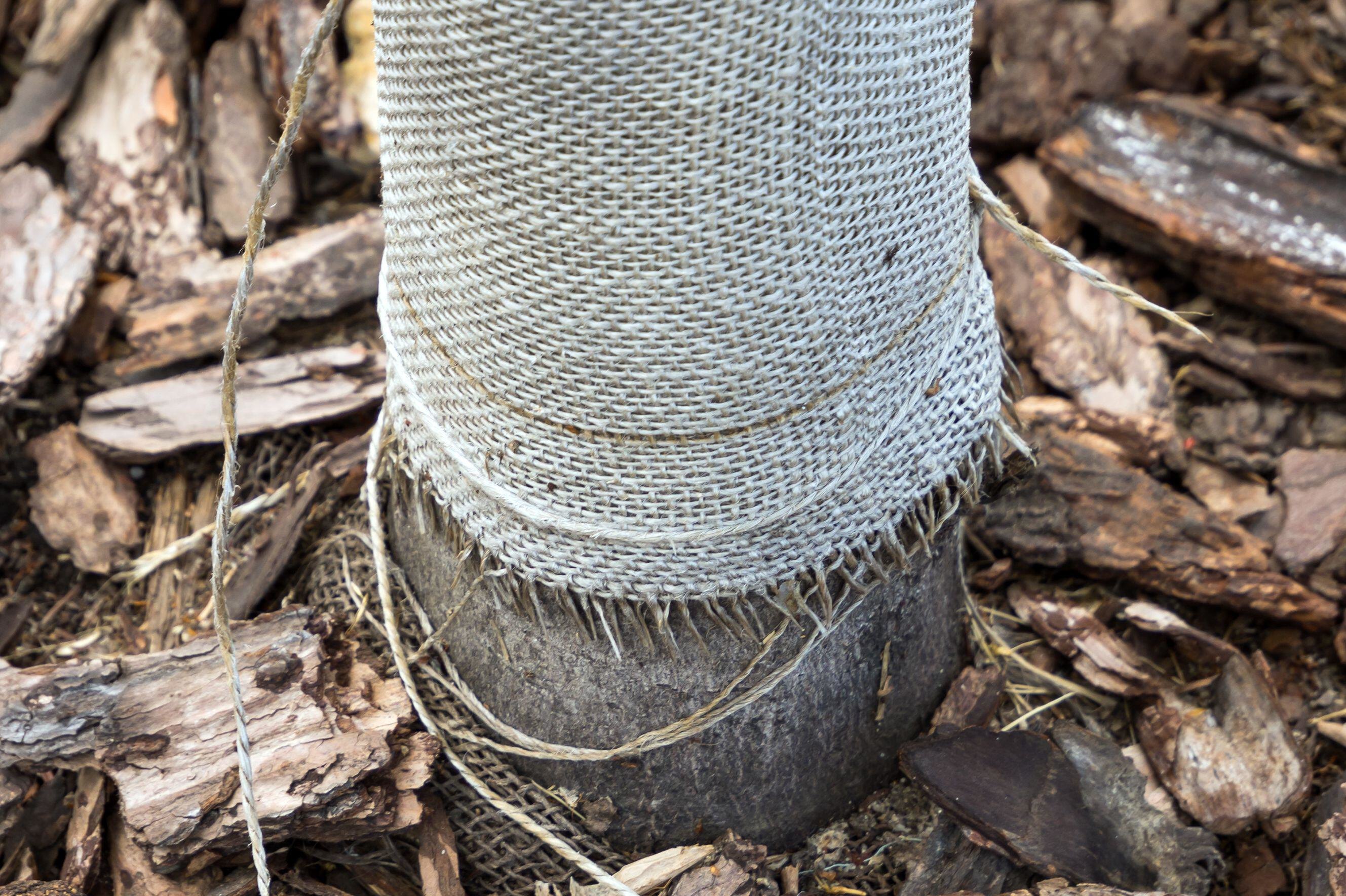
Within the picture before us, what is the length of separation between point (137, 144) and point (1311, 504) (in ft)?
7.08

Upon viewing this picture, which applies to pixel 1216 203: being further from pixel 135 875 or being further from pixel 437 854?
pixel 135 875

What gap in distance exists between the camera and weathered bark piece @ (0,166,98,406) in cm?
168

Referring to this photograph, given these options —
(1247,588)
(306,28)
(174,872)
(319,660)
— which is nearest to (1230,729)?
(1247,588)

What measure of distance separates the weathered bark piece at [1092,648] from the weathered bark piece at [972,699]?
0.47ft

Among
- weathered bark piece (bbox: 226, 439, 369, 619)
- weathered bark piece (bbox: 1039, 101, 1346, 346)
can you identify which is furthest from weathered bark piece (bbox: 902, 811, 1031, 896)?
weathered bark piece (bbox: 1039, 101, 1346, 346)

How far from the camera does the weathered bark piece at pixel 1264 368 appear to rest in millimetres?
1793

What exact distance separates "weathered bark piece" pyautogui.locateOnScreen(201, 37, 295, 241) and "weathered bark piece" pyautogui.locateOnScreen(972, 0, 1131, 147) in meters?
1.41

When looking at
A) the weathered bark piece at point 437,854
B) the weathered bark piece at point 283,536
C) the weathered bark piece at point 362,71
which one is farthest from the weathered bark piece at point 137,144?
the weathered bark piece at point 437,854

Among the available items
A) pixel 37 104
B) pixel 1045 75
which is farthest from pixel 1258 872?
pixel 37 104

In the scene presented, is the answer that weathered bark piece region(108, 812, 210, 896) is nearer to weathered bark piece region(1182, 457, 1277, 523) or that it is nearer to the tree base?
the tree base

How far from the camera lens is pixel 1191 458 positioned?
5.69ft

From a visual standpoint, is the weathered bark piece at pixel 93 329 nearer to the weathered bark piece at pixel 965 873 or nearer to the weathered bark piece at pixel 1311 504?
the weathered bark piece at pixel 965 873

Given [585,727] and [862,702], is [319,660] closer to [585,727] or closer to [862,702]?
[585,727]

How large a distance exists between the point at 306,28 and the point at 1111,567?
5.78 ft
